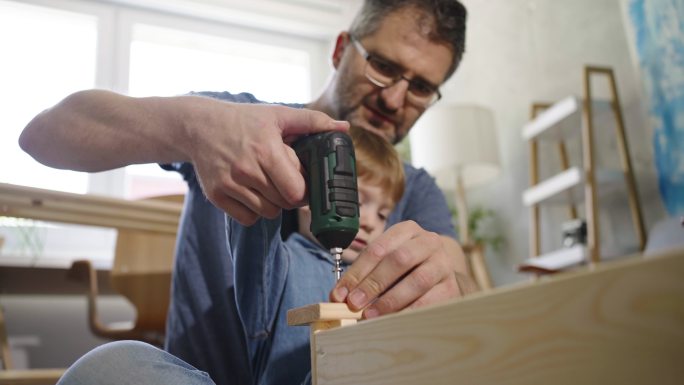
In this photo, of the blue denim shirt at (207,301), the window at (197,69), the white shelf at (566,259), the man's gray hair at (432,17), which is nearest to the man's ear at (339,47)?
the man's gray hair at (432,17)

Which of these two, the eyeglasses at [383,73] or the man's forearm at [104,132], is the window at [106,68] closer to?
the eyeglasses at [383,73]

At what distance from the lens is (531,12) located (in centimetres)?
322

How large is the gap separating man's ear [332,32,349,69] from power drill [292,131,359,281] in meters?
0.88

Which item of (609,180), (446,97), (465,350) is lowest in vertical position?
(465,350)

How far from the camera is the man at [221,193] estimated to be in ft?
2.38

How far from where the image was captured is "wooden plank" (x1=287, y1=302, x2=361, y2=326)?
2.02 ft

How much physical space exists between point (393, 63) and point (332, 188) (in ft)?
2.68

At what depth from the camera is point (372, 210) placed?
122 centimetres

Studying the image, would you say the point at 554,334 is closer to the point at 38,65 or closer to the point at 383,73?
the point at 383,73

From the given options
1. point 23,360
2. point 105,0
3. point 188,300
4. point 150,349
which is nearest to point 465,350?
point 150,349

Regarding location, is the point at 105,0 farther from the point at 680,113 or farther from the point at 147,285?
the point at 680,113

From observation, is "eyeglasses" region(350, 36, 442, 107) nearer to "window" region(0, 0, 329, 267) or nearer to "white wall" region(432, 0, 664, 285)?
"white wall" region(432, 0, 664, 285)

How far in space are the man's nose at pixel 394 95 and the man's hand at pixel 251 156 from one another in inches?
28.1

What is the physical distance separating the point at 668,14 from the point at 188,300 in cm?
225
